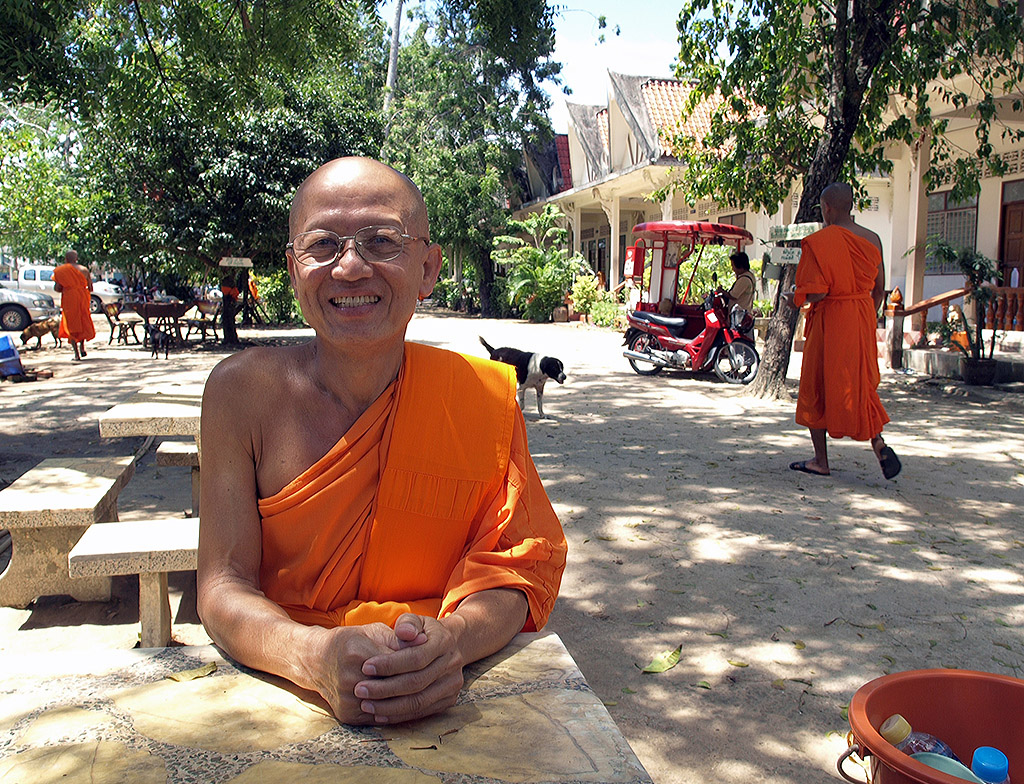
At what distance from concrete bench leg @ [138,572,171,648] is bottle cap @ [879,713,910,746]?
2.42 meters

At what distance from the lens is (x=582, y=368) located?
12703 mm

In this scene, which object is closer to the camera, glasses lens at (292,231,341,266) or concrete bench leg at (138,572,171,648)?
glasses lens at (292,231,341,266)

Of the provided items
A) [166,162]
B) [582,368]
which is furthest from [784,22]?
[166,162]

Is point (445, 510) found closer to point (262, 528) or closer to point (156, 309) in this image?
point (262, 528)

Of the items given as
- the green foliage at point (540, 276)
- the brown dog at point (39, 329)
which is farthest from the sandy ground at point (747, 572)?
the green foliage at point (540, 276)

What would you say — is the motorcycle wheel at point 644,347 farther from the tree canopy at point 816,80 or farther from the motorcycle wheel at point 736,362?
the tree canopy at point 816,80

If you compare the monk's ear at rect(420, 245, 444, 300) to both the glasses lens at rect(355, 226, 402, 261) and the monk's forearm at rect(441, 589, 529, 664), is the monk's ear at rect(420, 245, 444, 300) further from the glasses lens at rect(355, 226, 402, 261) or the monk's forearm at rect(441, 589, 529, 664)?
the monk's forearm at rect(441, 589, 529, 664)

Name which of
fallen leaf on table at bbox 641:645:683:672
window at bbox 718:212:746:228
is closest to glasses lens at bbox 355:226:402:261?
fallen leaf on table at bbox 641:645:683:672

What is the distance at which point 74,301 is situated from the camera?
46.3ft

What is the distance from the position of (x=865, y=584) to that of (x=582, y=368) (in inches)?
354

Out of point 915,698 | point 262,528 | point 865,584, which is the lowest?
point 865,584

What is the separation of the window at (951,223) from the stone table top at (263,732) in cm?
1399

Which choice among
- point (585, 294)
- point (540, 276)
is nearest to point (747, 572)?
point (585, 294)

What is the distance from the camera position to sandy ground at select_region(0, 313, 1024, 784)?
2764 mm
